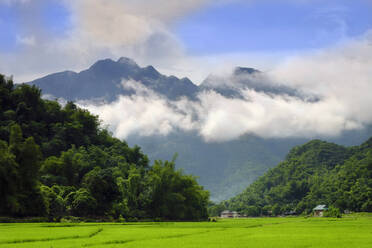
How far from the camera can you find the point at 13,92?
69938 mm

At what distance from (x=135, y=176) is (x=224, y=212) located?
3190 inches

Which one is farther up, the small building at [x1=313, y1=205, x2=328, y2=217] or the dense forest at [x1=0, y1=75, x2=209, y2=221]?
the dense forest at [x1=0, y1=75, x2=209, y2=221]

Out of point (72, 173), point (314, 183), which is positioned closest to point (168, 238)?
point (72, 173)

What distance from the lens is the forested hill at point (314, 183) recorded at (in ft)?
310

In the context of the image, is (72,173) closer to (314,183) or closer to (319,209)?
(319,209)

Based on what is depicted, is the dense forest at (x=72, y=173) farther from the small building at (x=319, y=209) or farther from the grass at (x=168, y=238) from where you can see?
the small building at (x=319, y=209)

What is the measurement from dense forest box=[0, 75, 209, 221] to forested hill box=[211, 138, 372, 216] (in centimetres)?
3986

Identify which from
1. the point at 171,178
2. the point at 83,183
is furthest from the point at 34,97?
the point at 171,178

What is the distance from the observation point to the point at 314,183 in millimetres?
128750

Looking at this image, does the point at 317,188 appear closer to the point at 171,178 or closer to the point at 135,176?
the point at 171,178

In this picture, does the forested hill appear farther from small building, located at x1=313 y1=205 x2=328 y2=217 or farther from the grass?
the grass

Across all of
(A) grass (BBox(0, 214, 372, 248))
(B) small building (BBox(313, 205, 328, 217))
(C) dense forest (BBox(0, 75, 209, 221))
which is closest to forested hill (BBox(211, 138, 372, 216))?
(B) small building (BBox(313, 205, 328, 217))

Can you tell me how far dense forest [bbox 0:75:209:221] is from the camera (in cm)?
4419

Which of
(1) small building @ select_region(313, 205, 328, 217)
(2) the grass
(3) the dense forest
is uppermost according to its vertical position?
(3) the dense forest
